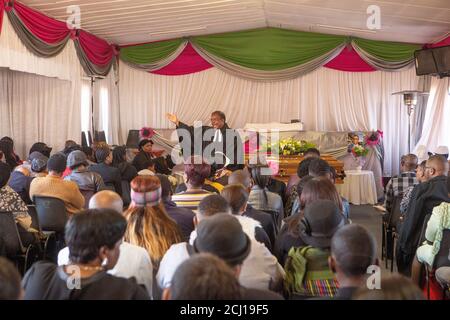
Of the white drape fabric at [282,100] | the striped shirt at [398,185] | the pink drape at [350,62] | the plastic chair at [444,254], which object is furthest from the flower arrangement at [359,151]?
the plastic chair at [444,254]

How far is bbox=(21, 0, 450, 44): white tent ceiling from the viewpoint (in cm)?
736

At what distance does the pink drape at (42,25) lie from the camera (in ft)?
21.7

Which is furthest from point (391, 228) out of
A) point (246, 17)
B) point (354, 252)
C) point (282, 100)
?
point (282, 100)

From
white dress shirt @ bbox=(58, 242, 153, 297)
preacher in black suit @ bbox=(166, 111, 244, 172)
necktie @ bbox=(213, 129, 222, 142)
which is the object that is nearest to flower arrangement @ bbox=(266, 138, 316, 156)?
preacher in black suit @ bbox=(166, 111, 244, 172)

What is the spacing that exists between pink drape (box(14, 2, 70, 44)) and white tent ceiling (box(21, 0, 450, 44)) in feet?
0.39

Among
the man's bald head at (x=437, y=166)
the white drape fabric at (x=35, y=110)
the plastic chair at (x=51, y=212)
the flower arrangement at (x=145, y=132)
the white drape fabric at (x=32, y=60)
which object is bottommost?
the plastic chair at (x=51, y=212)

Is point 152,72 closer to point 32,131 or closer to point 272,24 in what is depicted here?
point 272,24

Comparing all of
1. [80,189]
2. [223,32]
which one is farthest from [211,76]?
[80,189]

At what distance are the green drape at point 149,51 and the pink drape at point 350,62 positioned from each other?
315 centimetres

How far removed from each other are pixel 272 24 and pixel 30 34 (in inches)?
203

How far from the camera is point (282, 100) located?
11000 mm

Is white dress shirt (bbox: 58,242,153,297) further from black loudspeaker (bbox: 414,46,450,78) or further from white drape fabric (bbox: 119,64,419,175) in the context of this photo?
white drape fabric (bbox: 119,64,419,175)

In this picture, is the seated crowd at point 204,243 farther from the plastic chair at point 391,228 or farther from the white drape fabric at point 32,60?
the white drape fabric at point 32,60

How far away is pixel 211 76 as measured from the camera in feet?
36.3
